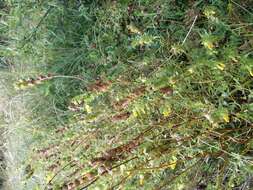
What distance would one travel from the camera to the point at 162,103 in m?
1.47

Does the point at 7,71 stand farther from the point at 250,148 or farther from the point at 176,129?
the point at 250,148

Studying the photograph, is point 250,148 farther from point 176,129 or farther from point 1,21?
point 1,21

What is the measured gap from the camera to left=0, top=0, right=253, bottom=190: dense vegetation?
1.42 meters

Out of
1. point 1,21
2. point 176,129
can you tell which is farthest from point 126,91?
point 1,21

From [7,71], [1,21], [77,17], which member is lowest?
[7,71]

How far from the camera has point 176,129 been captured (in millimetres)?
1485

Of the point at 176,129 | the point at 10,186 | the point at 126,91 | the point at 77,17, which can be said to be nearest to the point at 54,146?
the point at 126,91

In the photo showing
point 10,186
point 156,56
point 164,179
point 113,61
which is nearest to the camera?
point 164,179

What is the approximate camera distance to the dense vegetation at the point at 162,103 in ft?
4.65

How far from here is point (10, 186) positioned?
9.63 ft

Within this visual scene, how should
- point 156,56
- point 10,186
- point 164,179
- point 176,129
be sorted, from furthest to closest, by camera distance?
point 10,186
point 156,56
point 164,179
point 176,129

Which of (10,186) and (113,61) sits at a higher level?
(113,61)

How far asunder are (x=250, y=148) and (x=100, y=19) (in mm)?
899

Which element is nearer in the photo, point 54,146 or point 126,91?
point 126,91
